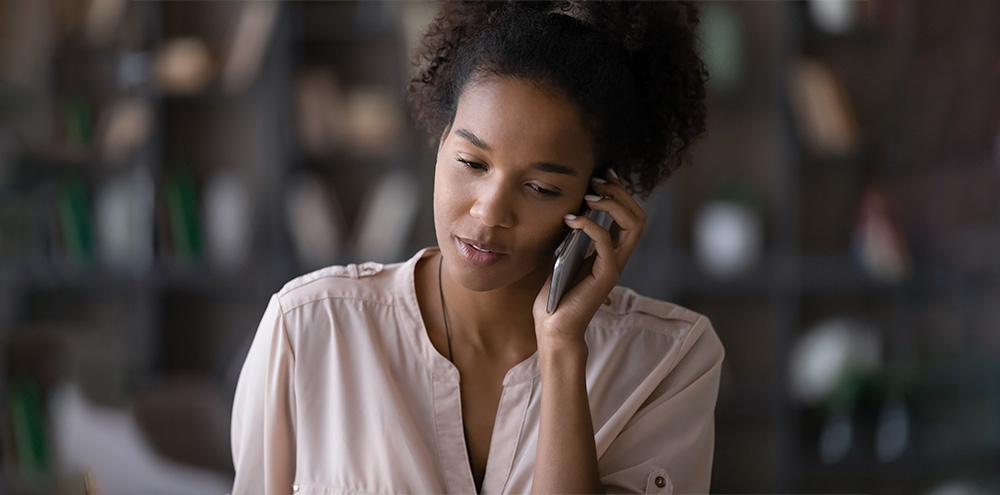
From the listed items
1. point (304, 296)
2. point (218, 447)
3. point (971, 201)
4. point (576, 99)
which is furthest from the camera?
point (971, 201)

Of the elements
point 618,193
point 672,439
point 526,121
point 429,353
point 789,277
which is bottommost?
point 789,277

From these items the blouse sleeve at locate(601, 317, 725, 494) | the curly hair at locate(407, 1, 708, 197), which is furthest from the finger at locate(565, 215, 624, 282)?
the blouse sleeve at locate(601, 317, 725, 494)

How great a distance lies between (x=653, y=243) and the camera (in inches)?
134

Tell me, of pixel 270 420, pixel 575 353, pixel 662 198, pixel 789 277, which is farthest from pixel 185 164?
pixel 575 353

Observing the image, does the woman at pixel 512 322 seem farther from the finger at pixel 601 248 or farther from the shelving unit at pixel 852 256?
the shelving unit at pixel 852 256

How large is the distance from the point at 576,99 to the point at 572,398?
421 mm

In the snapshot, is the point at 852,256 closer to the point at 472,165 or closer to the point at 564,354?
the point at 564,354

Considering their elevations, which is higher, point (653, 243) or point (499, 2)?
point (499, 2)

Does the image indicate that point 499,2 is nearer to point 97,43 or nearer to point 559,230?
point 559,230

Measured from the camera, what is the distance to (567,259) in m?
1.34

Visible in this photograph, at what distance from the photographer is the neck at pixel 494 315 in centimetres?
146

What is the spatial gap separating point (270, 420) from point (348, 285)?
239mm

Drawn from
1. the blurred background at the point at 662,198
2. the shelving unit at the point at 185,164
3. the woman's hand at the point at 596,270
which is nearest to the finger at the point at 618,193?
the woman's hand at the point at 596,270

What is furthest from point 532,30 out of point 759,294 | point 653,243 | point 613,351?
point 759,294
